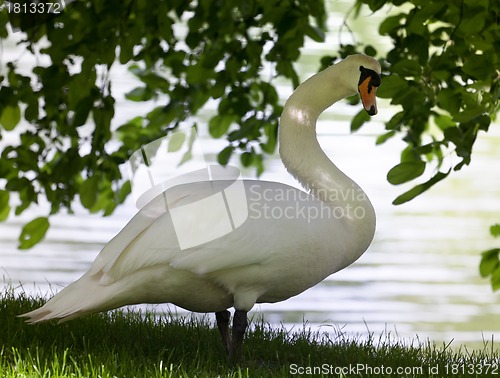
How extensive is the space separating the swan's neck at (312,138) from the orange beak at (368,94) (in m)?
0.06

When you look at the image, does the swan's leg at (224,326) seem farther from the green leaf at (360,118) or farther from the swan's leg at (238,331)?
the green leaf at (360,118)

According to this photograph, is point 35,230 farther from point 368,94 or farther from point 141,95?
point 368,94

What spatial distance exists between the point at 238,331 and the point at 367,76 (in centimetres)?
126

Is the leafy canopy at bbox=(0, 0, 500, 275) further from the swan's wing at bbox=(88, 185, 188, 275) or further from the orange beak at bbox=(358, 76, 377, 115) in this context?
the swan's wing at bbox=(88, 185, 188, 275)

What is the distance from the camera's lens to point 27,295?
210 inches

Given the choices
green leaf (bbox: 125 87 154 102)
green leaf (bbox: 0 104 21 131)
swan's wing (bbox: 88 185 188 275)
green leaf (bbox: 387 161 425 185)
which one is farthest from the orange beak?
green leaf (bbox: 125 87 154 102)

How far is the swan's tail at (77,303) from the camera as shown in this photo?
389 cm

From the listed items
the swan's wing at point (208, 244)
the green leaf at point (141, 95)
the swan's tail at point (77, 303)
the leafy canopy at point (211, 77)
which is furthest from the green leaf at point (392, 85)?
the green leaf at point (141, 95)

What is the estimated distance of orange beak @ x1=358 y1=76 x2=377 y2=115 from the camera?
14.5 ft

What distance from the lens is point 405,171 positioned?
14.1 ft

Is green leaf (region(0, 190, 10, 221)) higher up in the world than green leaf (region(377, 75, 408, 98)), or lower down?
lower down

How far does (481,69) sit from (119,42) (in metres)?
2.16

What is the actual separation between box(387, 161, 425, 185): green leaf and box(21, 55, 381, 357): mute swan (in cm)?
20

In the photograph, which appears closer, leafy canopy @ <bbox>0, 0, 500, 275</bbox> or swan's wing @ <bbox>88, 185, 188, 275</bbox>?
swan's wing @ <bbox>88, 185, 188, 275</bbox>
